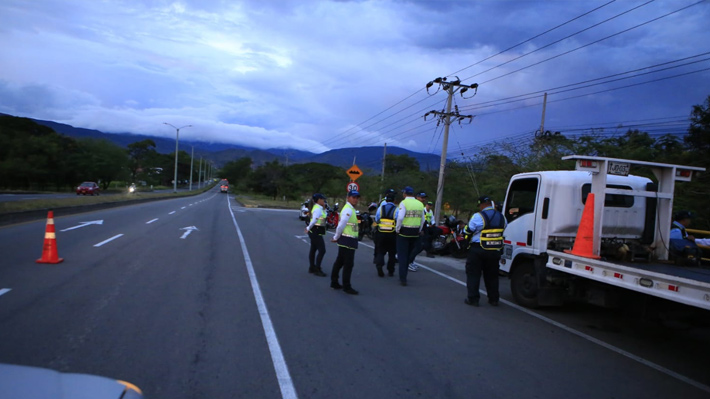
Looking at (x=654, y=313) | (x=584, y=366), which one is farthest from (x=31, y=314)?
(x=654, y=313)

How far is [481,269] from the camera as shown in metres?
7.58

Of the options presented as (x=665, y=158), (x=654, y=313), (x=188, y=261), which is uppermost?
(x=665, y=158)

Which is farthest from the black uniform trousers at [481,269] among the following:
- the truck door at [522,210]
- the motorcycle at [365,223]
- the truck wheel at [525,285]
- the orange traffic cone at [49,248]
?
the motorcycle at [365,223]

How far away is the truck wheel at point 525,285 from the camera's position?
742 cm

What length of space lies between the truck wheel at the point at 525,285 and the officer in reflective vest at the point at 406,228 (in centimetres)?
199

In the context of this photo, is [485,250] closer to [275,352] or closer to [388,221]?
[388,221]

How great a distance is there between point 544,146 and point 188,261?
47.7ft

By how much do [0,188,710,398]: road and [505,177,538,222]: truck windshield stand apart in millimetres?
1592

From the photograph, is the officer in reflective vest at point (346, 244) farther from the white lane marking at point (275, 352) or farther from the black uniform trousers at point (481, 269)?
the black uniform trousers at point (481, 269)

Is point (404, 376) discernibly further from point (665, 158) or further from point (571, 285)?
point (665, 158)

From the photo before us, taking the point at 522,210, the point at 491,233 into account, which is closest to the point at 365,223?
the point at 522,210

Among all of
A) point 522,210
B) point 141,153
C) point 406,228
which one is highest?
point 141,153

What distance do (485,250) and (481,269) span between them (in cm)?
39

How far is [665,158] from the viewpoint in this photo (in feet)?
45.8
